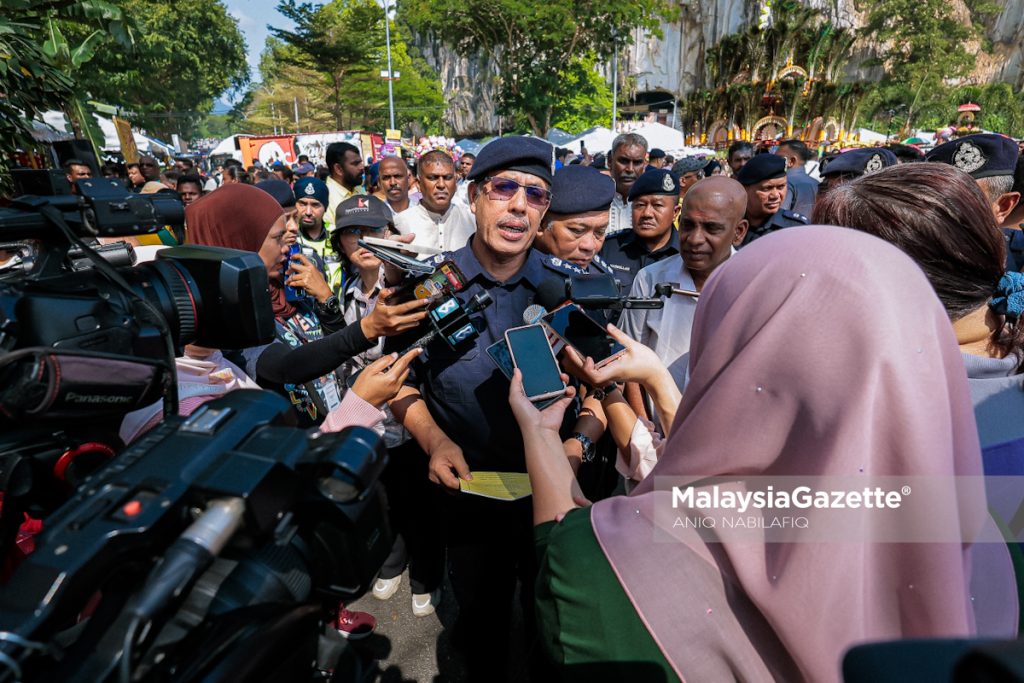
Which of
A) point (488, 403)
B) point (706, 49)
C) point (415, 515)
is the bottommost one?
point (415, 515)

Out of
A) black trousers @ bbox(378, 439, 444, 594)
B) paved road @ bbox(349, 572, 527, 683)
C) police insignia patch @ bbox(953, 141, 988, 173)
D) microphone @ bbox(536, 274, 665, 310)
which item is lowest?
paved road @ bbox(349, 572, 527, 683)

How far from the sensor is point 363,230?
3.17 meters

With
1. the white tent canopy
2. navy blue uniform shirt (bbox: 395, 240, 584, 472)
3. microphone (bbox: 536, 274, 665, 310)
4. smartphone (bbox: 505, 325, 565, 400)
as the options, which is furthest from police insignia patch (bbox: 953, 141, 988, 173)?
the white tent canopy

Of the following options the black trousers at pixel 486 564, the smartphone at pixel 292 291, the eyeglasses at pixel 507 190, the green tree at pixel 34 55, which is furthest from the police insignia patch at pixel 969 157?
the green tree at pixel 34 55

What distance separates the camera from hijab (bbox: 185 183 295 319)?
2100mm

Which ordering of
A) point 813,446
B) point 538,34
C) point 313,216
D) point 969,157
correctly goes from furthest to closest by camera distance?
1. point 538,34
2. point 313,216
3. point 969,157
4. point 813,446

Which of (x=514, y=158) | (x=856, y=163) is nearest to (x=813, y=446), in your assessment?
(x=514, y=158)

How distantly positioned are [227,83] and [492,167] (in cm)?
4211

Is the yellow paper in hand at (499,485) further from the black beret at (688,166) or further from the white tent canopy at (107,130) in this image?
the black beret at (688,166)

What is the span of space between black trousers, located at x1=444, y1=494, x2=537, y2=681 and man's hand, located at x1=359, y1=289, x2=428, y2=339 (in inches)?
25.6

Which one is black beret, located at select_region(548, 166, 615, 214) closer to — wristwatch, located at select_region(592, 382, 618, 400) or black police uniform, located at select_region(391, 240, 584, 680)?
black police uniform, located at select_region(391, 240, 584, 680)

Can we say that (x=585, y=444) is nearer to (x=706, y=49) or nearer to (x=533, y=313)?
(x=533, y=313)

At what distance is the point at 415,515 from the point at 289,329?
1141 mm

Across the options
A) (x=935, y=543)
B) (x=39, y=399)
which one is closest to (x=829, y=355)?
(x=935, y=543)
